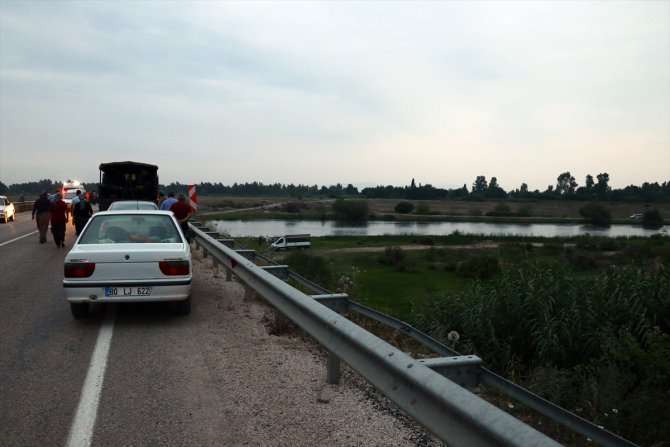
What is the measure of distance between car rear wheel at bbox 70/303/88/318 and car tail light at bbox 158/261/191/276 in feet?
4.24

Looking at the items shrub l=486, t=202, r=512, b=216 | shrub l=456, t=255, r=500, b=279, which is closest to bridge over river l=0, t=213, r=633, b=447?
shrub l=456, t=255, r=500, b=279

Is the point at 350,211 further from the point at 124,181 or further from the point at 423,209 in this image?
the point at 124,181

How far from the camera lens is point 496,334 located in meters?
8.57

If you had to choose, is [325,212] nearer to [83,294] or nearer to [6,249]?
[6,249]

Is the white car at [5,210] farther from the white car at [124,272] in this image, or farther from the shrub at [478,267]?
the shrub at [478,267]

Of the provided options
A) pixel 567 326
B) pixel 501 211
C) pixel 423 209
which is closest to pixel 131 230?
pixel 567 326

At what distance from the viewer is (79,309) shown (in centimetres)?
746

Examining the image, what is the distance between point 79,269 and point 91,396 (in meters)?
2.80

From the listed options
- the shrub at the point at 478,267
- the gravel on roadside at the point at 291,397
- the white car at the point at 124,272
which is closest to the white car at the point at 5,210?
the white car at the point at 124,272

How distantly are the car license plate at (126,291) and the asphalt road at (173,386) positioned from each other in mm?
436

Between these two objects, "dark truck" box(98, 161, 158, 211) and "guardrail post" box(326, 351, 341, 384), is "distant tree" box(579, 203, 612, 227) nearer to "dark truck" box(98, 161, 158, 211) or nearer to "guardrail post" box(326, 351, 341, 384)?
"dark truck" box(98, 161, 158, 211)

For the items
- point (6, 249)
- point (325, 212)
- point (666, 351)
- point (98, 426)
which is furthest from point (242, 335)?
point (325, 212)

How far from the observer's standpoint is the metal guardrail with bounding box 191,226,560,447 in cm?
230

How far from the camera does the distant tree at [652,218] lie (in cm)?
10062
